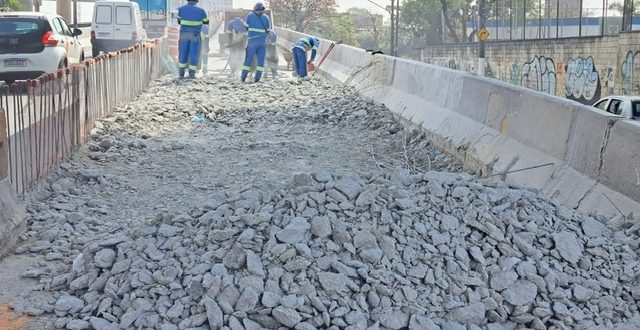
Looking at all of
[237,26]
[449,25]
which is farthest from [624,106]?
[449,25]

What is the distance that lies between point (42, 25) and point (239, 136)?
8.57 metres

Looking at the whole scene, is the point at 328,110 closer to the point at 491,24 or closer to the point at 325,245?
A: the point at 325,245

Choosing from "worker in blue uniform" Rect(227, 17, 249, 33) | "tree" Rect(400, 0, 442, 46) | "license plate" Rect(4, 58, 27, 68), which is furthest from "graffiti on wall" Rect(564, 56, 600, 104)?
"tree" Rect(400, 0, 442, 46)

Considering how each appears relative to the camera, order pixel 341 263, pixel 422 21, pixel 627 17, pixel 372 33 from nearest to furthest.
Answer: pixel 341 263 → pixel 627 17 → pixel 422 21 → pixel 372 33

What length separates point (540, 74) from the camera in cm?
3347

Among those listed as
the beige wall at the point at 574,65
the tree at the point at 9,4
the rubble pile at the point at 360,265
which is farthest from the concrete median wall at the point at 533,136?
the tree at the point at 9,4

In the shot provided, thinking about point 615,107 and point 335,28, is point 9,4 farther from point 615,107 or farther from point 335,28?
point 615,107

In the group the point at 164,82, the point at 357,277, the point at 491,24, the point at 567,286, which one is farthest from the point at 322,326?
the point at 491,24

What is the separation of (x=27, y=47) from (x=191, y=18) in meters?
4.45

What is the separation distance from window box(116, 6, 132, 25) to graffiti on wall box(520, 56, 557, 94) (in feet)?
47.6

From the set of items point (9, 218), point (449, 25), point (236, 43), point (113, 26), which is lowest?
point (9, 218)

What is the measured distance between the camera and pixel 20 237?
25.0 ft

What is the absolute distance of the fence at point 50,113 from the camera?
8.38 metres

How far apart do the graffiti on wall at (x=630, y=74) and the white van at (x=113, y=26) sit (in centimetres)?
1587
